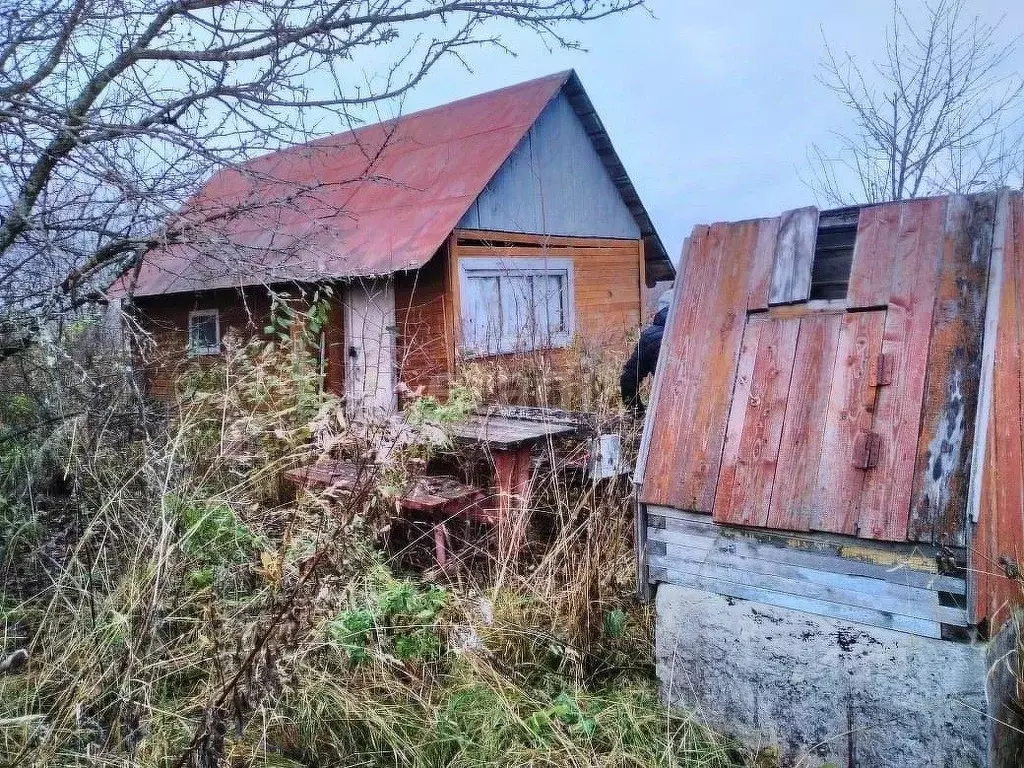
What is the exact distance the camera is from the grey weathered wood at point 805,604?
111 inches

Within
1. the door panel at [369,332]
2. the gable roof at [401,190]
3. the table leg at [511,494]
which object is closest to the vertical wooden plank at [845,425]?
the table leg at [511,494]

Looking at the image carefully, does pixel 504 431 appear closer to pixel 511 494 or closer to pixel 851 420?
pixel 511 494

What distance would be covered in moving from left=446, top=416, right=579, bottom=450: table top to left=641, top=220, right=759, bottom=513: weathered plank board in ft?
3.83

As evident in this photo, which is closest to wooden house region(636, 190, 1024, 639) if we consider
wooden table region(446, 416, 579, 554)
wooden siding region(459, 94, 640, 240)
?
wooden table region(446, 416, 579, 554)

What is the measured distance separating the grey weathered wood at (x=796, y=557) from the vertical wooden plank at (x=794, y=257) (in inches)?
48.0

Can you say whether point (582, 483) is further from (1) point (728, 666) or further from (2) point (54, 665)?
(2) point (54, 665)

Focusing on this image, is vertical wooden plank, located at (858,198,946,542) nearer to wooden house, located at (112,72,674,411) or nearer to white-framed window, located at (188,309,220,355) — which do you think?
wooden house, located at (112,72,674,411)

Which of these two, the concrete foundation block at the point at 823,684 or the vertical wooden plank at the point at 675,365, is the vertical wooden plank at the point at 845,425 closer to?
the concrete foundation block at the point at 823,684

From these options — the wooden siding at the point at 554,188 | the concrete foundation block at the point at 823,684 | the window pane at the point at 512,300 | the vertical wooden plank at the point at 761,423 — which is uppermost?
the wooden siding at the point at 554,188

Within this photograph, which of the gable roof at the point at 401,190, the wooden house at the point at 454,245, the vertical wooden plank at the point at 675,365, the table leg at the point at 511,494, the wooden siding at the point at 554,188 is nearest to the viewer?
the vertical wooden plank at the point at 675,365

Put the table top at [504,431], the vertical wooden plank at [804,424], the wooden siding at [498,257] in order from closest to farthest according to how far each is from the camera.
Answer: the vertical wooden plank at [804,424]
the table top at [504,431]
the wooden siding at [498,257]

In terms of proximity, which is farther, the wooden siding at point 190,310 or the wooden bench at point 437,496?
the wooden siding at point 190,310

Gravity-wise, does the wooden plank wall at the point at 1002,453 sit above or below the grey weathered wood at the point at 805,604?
above

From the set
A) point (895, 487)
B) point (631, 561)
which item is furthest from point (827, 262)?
point (631, 561)
